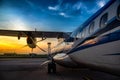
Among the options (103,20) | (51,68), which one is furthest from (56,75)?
(103,20)

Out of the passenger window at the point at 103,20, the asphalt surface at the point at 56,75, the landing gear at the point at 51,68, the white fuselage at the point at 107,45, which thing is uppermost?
the passenger window at the point at 103,20

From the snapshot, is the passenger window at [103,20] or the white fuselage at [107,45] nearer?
the white fuselage at [107,45]

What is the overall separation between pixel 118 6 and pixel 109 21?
1.47 feet

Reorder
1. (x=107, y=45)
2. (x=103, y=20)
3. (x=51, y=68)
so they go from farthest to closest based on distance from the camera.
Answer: (x=51, y=68)
(x=103, y=20)
(x=107, y=45)

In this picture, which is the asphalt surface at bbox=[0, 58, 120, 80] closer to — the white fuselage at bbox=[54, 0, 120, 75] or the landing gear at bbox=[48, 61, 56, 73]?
the landing gear at bbox=[48, 61, 56, 73]

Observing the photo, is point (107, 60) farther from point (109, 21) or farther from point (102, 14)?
point (102, 14)

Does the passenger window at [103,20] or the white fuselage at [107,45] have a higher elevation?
the passenger window at [103,20]

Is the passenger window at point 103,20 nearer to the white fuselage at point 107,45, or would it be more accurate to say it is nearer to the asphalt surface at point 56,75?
the white fuselage at point 107,45

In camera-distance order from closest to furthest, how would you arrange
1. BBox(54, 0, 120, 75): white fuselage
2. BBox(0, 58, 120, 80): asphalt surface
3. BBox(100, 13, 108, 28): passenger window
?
BBox(54, 0, 120, 75): white fuselage → BBox(100, 13, 108, 28): passenger window → BBox(0, 58, 120, 80): asphalt surface

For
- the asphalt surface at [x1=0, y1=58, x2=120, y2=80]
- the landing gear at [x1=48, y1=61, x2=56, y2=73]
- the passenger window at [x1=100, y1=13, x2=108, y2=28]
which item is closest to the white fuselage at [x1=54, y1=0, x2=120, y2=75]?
the passenger window at [x1=100, y1=13, x2=108, y2=28]

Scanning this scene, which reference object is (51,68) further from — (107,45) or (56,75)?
(107,45)

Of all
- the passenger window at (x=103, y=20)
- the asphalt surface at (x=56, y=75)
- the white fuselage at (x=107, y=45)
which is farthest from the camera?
the asphalt surface at (x=56, y=75)

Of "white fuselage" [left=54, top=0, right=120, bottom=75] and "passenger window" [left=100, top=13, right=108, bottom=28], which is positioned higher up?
"passenger window" [left=100, top=13, right=108, bottom=28]

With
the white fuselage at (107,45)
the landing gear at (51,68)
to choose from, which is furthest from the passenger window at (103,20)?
the landing gear at (51,68)
